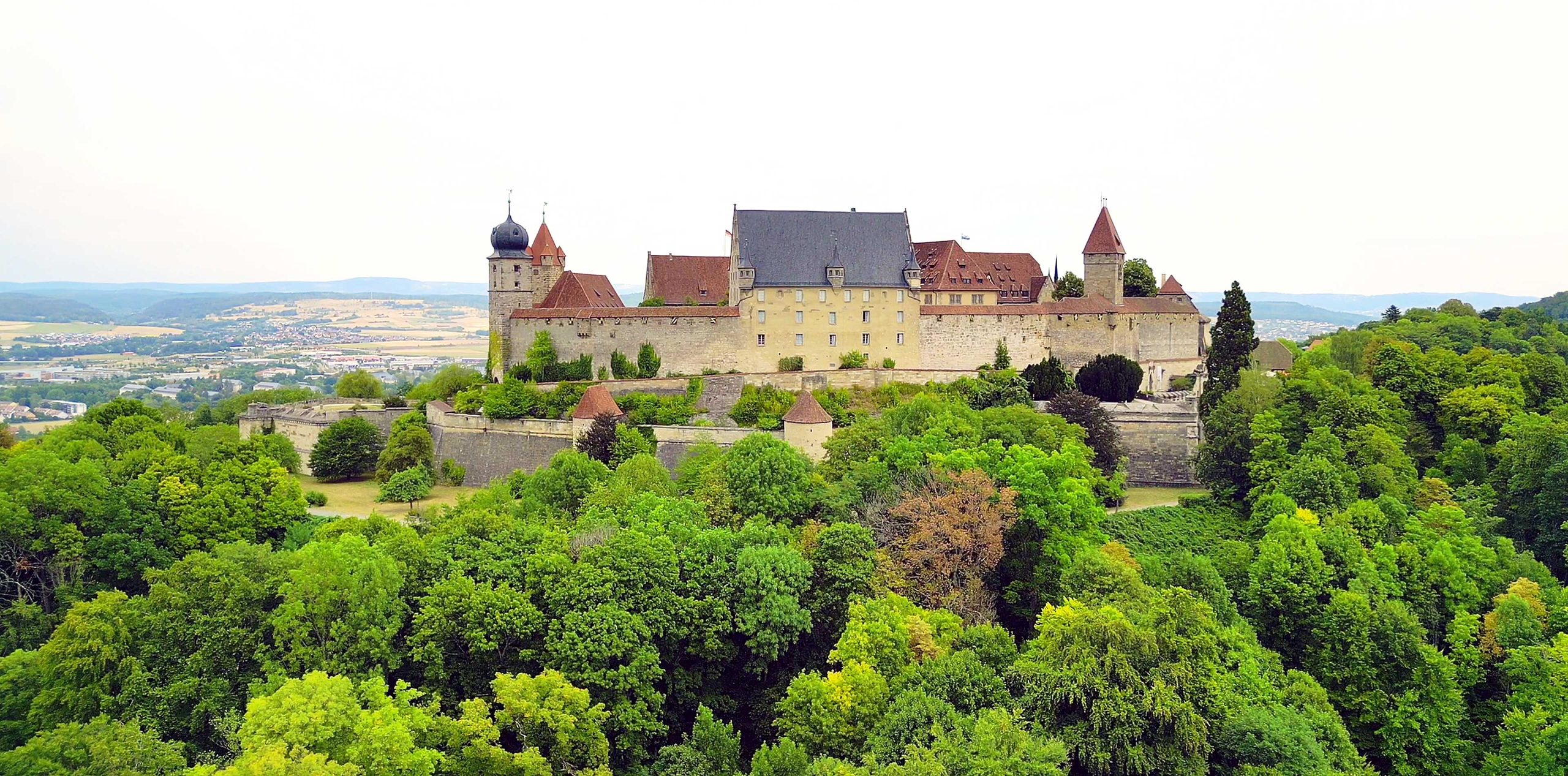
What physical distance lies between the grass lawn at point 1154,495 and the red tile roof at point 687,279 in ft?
70.0

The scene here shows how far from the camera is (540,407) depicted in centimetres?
4616

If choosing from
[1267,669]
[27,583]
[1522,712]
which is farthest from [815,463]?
[27,583]

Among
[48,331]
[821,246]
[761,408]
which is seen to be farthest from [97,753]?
[48,331]

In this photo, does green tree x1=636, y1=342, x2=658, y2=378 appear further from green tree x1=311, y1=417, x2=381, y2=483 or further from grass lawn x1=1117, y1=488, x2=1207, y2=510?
grass lawn x1=1117, y1=488, x2=1207, y2=510

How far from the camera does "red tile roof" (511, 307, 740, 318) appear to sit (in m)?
49.2

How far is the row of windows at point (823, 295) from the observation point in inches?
2055

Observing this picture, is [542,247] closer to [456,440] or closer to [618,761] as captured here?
[456,440]

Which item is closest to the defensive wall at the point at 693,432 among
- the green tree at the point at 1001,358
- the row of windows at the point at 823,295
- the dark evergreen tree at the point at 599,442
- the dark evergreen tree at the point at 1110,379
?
the green tree at the point at 1001,358

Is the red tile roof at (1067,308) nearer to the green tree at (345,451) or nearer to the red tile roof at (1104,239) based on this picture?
the red tile roof at (1104,239)

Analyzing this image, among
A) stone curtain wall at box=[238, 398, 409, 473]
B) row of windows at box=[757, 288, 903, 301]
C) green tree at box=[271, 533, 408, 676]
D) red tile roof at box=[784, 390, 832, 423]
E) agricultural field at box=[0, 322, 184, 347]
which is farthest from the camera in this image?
agricultural field at box=[0, 322, 184, 347]

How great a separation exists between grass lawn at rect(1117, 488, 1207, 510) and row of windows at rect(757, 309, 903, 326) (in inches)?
524

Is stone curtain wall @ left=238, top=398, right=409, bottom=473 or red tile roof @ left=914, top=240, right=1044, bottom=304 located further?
red tile roof @ left=914, top=240, right=1044, bottom=304

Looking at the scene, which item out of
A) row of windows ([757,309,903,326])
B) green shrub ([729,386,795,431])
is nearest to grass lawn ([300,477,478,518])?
green shrub ([729,386,795,431])

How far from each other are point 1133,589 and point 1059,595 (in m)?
2.76
